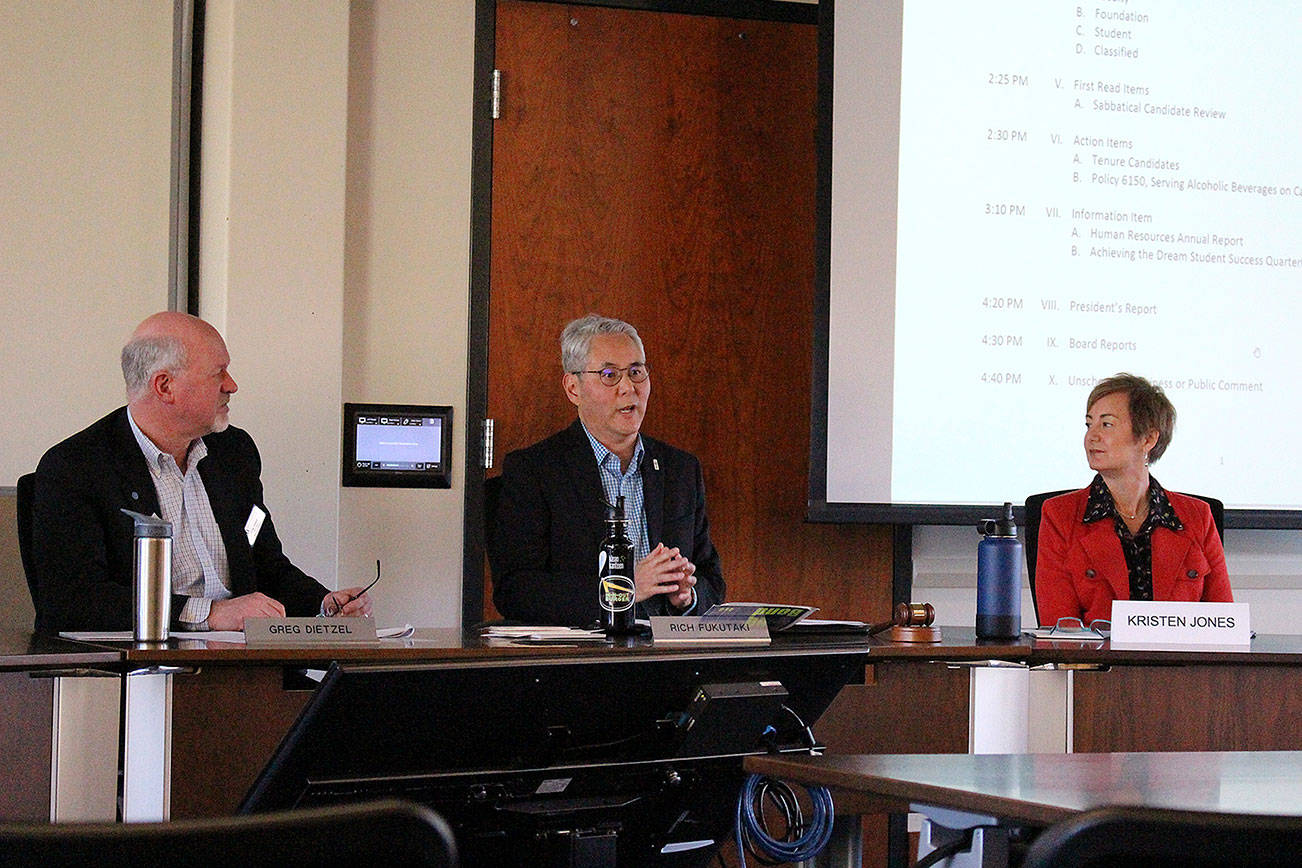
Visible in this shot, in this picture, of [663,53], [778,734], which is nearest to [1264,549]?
[663,53]

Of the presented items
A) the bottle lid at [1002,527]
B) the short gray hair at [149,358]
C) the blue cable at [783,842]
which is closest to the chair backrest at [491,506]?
the short gray hair at [149,358]

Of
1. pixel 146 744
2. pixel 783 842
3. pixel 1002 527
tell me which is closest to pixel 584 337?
pixel 1002 527

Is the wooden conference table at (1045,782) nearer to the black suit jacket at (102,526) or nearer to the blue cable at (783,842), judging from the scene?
the blue cable at (783,842)

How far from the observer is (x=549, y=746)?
72.3 inches

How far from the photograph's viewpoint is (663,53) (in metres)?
4.17

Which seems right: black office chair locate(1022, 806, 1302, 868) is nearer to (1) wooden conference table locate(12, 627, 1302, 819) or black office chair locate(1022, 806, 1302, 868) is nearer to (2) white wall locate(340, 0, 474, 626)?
(1) wooden conference table locate(12, 627, 1302, 819)

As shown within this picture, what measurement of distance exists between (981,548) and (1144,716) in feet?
1.38

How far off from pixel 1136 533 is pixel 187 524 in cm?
214

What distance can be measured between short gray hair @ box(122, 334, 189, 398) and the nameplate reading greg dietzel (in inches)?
34.9

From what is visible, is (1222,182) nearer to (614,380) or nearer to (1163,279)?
(1163,279)

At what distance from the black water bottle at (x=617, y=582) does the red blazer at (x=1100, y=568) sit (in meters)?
1.26

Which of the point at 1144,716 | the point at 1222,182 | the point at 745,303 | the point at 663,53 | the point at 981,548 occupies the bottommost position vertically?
the point at 1144,716

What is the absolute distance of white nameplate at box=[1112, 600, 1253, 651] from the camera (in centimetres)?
274

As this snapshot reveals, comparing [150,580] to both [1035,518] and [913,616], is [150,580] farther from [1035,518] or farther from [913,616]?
[1035,518]
